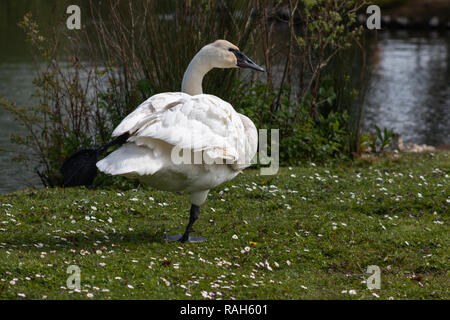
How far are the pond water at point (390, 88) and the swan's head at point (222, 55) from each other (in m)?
4.54

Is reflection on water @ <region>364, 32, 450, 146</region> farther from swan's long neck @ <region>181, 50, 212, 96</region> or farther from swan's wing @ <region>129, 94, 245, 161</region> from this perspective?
swan's wing @ <region>129, 94, 245, 161</region>

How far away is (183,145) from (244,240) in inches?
67.4

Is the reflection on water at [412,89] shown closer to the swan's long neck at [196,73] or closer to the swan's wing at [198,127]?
the swan's long neck at [196,73]

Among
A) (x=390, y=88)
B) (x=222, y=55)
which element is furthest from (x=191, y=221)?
(x=390, y=88)

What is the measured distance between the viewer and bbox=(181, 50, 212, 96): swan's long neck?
641 centimetres

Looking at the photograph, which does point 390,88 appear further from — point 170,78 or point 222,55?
point 222,55

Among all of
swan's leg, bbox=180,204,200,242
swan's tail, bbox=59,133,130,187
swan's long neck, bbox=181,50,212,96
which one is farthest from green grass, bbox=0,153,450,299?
swan's long neck, bbox=181,50,212,96

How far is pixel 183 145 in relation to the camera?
16.8ft

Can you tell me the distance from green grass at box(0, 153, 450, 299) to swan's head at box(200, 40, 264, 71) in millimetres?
1835

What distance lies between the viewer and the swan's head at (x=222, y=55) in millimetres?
6449

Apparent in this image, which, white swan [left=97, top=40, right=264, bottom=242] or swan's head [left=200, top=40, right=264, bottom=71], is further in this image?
Result: swan's head [left=200, top=40, right=264, bottom=71]

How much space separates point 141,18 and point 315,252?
17.1 feet

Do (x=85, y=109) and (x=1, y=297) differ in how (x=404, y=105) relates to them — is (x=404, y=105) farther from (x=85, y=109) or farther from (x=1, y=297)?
(x=1, y=297)

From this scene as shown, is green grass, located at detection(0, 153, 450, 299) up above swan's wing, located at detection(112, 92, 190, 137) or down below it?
below
